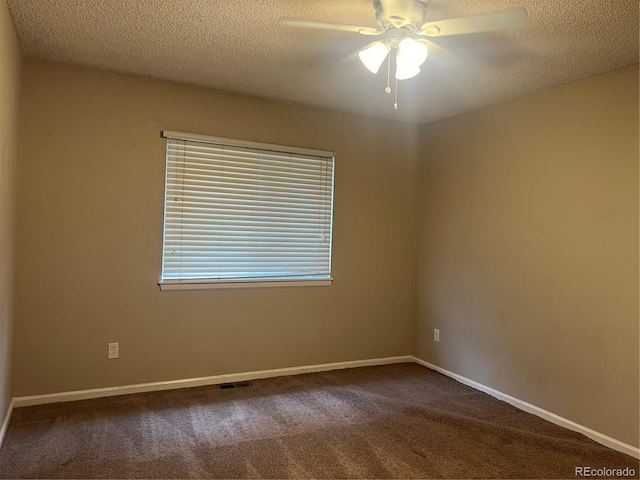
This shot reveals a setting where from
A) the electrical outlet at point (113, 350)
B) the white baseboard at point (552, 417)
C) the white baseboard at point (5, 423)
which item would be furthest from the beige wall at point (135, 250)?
the white baseboard at point (552, 417)

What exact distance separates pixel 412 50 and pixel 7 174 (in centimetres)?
227

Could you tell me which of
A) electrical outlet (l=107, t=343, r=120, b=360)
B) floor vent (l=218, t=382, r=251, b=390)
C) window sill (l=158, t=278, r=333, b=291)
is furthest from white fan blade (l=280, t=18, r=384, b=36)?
floor vent (l=218, t=382, r=251, b=390)

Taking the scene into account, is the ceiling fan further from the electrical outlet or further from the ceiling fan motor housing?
the electrical outlet

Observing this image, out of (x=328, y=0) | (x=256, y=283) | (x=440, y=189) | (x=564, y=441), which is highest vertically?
(x=328, y=0)

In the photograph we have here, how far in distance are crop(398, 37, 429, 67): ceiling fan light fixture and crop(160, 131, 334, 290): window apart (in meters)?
1.84

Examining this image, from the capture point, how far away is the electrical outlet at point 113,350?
130 inches

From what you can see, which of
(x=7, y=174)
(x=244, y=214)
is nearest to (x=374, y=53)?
(x=244, y=214)

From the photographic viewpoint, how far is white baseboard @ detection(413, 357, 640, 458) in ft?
8.90

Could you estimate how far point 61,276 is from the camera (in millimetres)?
3154

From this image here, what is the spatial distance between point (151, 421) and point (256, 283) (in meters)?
1.32

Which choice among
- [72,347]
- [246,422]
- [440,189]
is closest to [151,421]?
[246,422]

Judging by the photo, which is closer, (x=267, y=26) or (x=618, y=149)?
(x=267, y=26)

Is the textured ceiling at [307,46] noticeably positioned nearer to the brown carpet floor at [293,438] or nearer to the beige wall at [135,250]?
the beige wall at [135,250]

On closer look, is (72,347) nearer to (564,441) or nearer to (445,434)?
(445,434)
